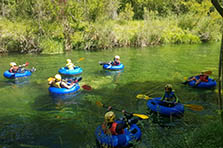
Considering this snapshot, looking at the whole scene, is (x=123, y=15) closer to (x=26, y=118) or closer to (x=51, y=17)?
(x=51, y=17)

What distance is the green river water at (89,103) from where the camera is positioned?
5.57 meters

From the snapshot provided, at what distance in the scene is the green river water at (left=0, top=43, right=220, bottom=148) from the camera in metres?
5.57

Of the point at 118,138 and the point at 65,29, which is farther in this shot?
the point at 65,29

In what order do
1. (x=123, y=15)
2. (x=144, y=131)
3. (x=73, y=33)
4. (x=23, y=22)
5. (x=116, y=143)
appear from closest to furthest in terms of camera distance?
1. (x=116, y=143)
2. (x=144, y=131)
3. (x=23, y=22)
4. (x=73, y=33)
5. (x=123, y=15)

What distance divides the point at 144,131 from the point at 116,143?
138 centimetres

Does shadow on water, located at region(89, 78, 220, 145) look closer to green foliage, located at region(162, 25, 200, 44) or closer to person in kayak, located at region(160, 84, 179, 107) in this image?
person in kayak, located at region(160, 84, 179, 107)

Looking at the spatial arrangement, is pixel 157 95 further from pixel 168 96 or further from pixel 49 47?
pixel 49 47

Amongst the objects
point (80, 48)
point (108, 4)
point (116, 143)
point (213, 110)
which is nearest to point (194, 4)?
point (108, 4)

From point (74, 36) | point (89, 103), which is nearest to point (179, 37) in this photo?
point (74, 36)

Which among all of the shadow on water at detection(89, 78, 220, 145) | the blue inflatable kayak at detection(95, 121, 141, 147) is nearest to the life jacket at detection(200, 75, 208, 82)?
the shadow on water at detection(89, 78, 220, 145)

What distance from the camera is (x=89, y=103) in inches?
299

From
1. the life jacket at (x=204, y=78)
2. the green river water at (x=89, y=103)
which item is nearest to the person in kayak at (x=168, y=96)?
the green river water at (x=89, y=103)

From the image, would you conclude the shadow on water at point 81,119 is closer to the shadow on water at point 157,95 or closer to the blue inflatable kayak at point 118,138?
the shadow on water at point 157,95

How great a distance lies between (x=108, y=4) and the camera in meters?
18.5
